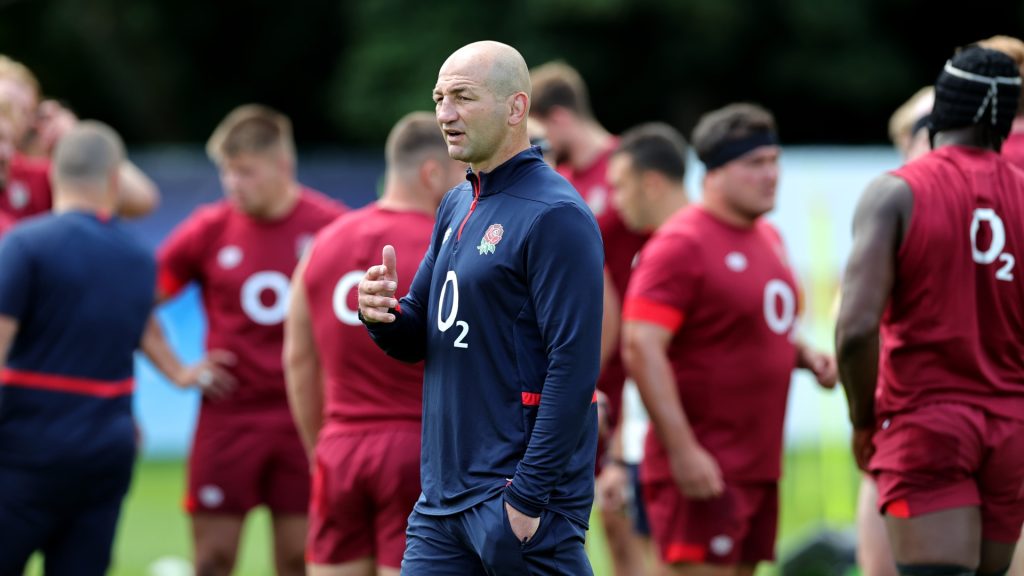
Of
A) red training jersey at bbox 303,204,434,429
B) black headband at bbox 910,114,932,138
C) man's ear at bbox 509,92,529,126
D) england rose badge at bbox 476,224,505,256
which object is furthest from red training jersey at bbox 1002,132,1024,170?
england rose badge at bbox 476,224,505,256

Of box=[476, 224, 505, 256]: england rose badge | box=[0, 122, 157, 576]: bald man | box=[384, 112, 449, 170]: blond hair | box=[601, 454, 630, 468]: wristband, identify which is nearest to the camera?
box=[476, 224, 505, 256]: england rose badge

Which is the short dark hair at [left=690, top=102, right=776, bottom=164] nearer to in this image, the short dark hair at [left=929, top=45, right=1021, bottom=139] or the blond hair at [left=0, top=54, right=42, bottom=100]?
the short dark hair at [left=929, top=45, right=1021, bottom=139]

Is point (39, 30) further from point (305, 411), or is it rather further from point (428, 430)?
point (428, 430)

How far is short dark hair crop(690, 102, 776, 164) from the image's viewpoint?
7.09m

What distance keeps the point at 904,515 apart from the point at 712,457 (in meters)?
1.52

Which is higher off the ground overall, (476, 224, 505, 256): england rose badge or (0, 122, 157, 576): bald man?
(476, 224, 505, 256): england rose badge

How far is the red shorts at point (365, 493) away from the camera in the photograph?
623 cm

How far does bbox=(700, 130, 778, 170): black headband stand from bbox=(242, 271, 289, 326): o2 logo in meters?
2.56

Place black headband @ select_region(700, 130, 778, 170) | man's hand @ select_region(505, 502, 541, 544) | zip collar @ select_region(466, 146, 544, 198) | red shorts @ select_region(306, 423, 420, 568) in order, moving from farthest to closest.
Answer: black headband @ select_region(700, 130, 778, 170)
red shorts @ select_region(306, 423, 420, 568)
zip collar @ select_region(466, 146, 544, 198)
man's hand @ select_region(505, 502, 541, 544)

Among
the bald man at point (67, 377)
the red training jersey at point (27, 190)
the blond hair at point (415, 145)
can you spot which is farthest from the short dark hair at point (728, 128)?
the red training jersey at point (27, 190)

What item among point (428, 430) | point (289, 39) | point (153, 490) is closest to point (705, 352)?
point (428, 430)

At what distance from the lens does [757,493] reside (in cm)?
689

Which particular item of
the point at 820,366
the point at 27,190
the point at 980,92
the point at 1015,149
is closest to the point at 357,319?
the point at 820,366

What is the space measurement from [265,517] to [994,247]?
9006mm
